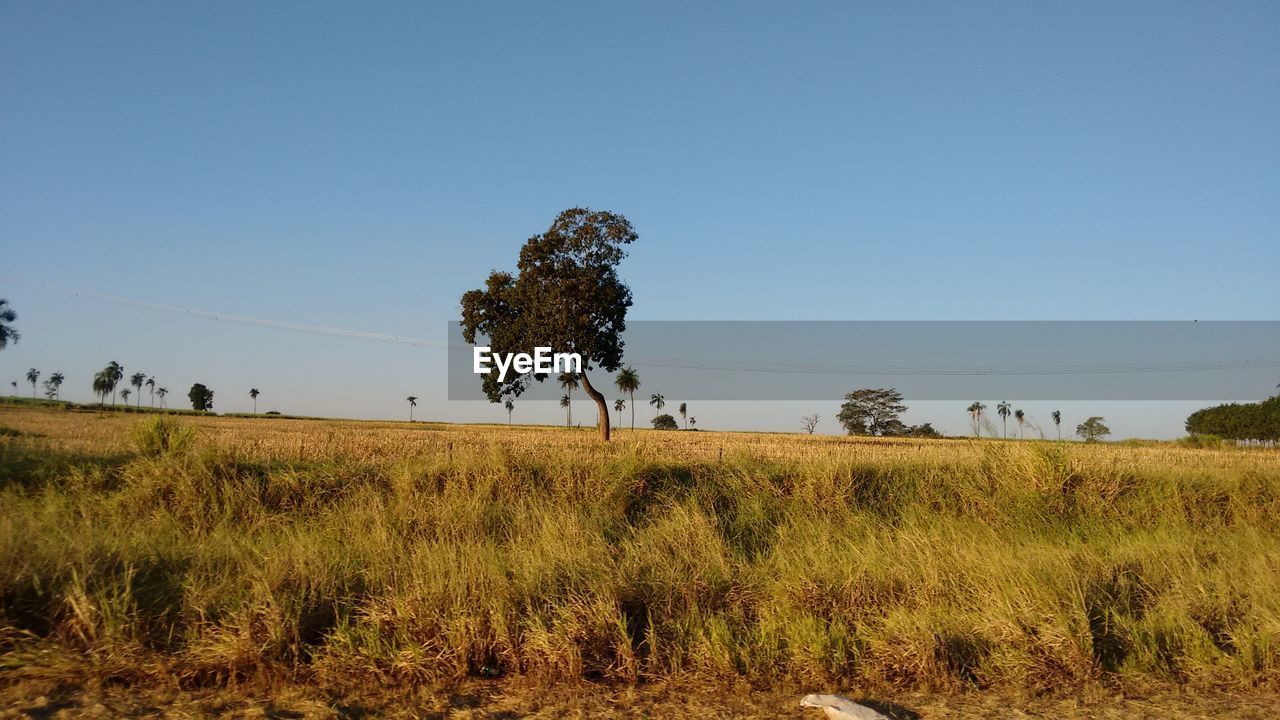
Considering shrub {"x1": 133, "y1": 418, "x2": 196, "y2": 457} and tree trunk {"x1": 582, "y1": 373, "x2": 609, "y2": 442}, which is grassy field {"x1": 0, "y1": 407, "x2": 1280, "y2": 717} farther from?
tree trunk {"x1": 582, "y1": 373, "x2": 609, "y2": 442}

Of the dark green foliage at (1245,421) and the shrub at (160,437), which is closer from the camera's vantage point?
the shrub at (160,437)

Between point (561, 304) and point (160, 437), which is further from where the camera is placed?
point (561, 304)

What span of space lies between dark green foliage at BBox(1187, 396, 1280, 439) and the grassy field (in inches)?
3171

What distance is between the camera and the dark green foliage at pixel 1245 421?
227 ft

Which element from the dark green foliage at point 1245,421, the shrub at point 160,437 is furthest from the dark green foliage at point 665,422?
the shrub at point 160,437

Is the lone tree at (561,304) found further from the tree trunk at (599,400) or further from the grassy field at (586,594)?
the grassy field at (586,594)

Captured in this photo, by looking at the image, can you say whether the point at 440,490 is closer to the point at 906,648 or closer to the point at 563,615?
the point at 563,615

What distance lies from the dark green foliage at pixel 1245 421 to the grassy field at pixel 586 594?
80535 millimetres

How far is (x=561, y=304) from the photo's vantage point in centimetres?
3425

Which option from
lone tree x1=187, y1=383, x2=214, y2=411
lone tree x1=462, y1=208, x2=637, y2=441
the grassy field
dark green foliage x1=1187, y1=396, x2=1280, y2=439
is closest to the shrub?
the grassy field

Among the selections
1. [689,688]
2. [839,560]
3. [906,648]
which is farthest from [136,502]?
[906,648]

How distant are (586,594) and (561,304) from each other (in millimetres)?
29597

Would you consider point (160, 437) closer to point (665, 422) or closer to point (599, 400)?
point (599, 400)

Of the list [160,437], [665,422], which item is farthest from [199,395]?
[160,437]
